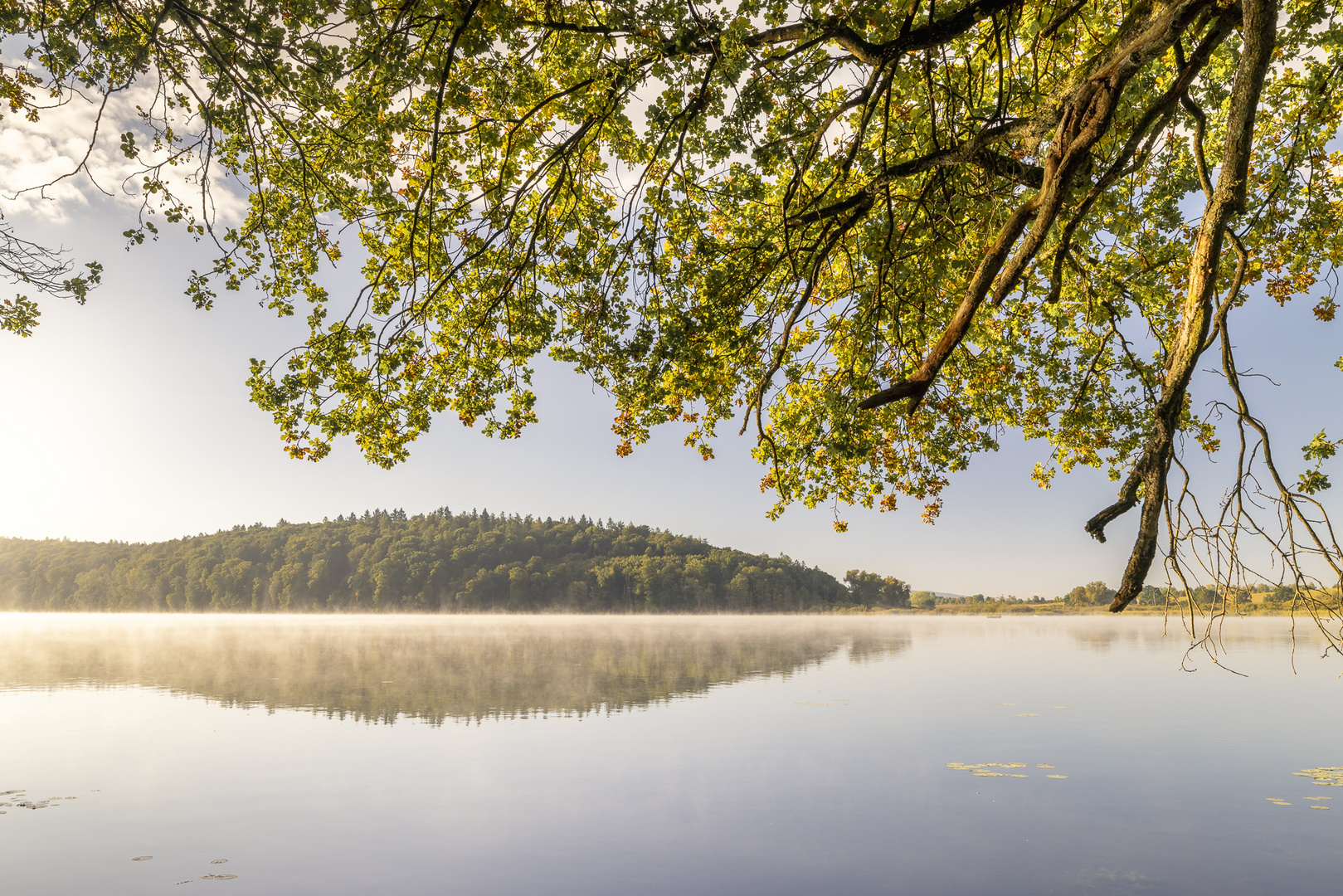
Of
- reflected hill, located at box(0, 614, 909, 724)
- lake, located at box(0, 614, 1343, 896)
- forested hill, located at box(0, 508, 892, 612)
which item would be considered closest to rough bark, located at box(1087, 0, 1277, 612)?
lake, located at box(0, 614, 1343, 896)

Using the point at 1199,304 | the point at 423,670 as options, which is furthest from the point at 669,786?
the point at 423,670

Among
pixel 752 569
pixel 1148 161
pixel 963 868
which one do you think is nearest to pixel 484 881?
pixel 963 868

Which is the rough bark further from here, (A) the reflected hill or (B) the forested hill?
(B) the forested hill

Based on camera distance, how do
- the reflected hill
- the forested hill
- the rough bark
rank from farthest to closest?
the forested hill, the reflected hill, the rough bark

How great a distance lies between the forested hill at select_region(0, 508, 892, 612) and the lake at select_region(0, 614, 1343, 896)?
385 feet

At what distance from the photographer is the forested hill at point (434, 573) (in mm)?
141125

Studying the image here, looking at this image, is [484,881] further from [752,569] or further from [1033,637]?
[752,569]

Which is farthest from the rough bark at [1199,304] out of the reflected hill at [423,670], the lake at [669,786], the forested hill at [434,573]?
the forested hill at [434,573]

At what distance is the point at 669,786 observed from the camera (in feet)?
40.5

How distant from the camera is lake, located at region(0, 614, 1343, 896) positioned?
8859 millimetres

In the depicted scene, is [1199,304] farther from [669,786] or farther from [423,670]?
[423,670]

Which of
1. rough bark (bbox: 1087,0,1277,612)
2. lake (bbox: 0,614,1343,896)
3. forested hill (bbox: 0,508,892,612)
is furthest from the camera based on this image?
forested hill (bbox: 0,508,892,612)

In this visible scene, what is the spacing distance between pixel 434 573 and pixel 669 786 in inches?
5489

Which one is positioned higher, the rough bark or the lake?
the rough bark
